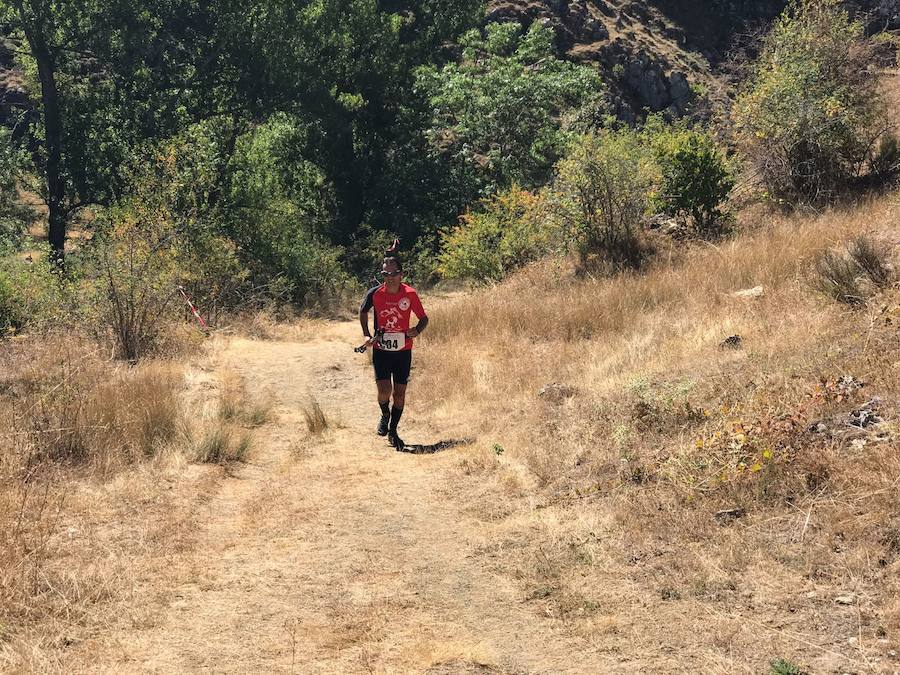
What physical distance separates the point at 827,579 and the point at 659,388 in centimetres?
313

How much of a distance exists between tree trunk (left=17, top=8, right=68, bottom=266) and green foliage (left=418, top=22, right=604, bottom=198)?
470 inches

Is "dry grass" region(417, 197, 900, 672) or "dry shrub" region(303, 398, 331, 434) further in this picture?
"dry shrub" region(303, 398, 331, 434)

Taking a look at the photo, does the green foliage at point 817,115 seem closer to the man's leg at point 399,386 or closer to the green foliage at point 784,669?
the man's leg at point 399,386

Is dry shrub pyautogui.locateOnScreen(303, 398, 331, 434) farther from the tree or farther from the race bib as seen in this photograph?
the tree

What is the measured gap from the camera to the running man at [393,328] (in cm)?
749

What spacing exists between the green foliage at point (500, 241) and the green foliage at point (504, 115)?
701 cm

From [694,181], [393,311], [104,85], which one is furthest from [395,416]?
[104,85]

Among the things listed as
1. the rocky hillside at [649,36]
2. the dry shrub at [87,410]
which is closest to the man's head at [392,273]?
the dry shrub at [87,410]

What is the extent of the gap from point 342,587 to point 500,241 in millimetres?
15080

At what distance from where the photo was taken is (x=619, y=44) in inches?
1610

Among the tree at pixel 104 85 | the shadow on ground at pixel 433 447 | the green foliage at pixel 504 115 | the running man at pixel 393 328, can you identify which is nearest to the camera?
the shadow on ground at pixel 433 447

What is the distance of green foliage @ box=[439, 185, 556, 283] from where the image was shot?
17500mm

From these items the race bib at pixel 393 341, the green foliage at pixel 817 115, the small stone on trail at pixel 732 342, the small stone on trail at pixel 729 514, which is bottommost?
the small stone on trail at pixel 729 514

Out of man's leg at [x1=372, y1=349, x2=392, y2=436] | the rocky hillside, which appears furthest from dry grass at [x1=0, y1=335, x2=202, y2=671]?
the rocky hillside
